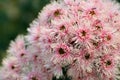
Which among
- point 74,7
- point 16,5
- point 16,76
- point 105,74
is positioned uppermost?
point 16,5

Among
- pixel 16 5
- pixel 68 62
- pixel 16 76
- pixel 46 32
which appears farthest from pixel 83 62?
pixel 16 5

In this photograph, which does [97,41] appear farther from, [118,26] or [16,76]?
[16,76]

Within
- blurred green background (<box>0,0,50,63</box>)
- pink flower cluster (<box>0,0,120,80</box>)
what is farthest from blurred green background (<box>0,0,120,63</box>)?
pink flower cluster (<box>0,0,120,80</box>)

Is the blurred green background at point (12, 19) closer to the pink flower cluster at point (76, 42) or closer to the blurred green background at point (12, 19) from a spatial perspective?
the blurred green background at point (12, 19)

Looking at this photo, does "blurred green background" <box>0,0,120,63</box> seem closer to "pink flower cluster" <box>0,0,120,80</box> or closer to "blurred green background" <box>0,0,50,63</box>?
"blurred green background" <box>0,0,50,63</box>

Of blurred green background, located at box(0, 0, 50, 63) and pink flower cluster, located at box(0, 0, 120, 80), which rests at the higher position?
blurred green background, located at box(0, 0, 50, 63)

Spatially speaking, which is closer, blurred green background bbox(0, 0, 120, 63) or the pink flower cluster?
the pink flower cluster
